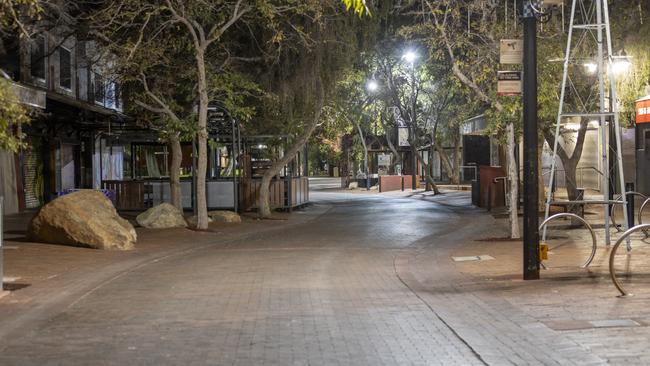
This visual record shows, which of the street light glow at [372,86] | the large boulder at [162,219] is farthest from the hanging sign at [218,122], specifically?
the street light glow at [372,86]

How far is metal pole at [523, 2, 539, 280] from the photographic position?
10.1 m

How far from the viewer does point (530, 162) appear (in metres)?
10.1

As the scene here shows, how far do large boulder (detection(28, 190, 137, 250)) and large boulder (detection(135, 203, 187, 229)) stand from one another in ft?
12.5

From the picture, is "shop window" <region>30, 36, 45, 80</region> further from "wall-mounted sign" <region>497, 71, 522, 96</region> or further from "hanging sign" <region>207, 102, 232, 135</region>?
"wall-mounted sign" <region>497, 71, 522, 96</region>

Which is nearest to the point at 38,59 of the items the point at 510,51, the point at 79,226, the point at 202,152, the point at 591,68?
the point at 202,152

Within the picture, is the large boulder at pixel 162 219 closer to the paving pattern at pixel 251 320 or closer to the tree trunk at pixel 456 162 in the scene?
the paving pattern at pixel 251 320

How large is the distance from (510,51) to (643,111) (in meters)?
13.6

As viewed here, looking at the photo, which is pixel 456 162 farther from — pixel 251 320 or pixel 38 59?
pixel 251 320

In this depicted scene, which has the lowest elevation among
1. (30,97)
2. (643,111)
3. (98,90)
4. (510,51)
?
(30,97)

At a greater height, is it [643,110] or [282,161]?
[643,110]

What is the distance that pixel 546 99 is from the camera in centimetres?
1573

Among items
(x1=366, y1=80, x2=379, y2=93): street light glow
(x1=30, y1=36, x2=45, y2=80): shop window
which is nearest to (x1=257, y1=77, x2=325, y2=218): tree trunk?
(x1=30, y1=36, x2=45, y2=80): shop window

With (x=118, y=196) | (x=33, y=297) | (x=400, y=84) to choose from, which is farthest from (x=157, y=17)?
(x=400, y=84)

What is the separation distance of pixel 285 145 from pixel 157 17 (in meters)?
7.72
